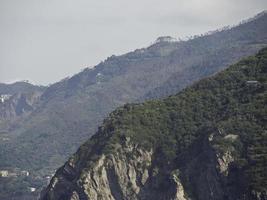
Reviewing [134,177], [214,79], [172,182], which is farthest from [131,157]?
[214,79]

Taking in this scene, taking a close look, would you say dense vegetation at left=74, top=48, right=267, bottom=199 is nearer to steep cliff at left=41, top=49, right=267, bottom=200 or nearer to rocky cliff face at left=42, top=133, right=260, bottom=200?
steep cliff at left=41, top=49, right=267, bottom=200

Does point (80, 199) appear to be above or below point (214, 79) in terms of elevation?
below

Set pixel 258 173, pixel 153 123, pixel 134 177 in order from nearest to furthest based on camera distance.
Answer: pixel 258 173
pixel 134 177
pixel 153 123

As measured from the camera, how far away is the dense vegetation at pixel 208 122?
5777 inches

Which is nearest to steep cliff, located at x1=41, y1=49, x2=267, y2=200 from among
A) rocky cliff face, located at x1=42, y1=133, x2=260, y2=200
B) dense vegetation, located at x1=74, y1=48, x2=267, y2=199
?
dense vegetation, located at x1=74, y1=48, x2=267, y2=199

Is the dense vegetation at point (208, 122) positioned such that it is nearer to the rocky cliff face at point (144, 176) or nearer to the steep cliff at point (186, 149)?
the steep cliff at point (186, 149)

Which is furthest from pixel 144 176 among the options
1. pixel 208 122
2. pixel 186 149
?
pixel 208 122

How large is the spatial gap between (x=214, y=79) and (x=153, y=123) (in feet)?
54.2

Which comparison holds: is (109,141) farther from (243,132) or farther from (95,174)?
(243,132)

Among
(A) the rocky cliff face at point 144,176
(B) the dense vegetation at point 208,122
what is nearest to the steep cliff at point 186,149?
(B) the dense vegetation at point 208,122

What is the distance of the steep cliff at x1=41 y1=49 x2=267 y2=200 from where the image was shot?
145 m

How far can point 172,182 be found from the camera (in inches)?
5955

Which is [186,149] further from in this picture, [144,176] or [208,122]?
[144,176]

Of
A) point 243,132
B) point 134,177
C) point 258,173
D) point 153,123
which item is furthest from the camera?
point 153,123
